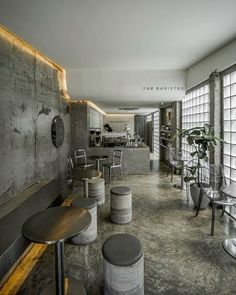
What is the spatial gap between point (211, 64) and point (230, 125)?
135 cm

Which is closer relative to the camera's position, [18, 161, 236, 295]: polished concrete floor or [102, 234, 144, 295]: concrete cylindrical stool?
[102, 234, 144, 295]: concrete cylindrical stool

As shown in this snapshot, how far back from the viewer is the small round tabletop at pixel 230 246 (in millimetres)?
2271

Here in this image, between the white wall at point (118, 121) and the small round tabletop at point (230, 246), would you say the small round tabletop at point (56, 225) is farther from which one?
the white wall at point (118, 121)

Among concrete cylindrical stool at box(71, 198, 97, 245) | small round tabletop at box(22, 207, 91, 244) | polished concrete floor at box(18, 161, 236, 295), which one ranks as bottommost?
polished concrete floor at box(18, 161, 236, 295)

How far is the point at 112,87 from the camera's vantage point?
17.1ft

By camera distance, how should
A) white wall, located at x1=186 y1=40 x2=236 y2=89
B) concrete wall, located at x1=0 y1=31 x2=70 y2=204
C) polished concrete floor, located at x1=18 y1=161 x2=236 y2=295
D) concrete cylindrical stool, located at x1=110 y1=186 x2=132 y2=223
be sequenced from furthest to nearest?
1. white wall, located at x1=186 y1=40 x2=236 y2=89
2. concrete cylindrical stool, located at x1=110 y1=186 x2=132 y2=223
3. concrete wall, located at x1=0 y1=31 x2=70 y2=204
4. polished concrete floor, located at x1=18 y1=161 x2=236 y2=295

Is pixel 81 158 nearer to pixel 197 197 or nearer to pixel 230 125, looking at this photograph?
A: pixel 197 197

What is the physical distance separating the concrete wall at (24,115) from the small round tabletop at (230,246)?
9.91 feet

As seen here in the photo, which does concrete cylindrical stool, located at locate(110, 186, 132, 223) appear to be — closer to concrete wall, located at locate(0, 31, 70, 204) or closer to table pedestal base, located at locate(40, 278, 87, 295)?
table pedestal base, located at locate(40, 278, 87, 295)

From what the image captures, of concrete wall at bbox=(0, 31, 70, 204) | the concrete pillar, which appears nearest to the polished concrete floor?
the concrete pillar

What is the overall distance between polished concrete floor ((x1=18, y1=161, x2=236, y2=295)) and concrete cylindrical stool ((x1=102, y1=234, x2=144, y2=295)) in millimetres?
280

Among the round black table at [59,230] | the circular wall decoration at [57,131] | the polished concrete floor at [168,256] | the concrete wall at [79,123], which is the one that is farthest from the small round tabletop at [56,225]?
the concrete wall at [79,123]

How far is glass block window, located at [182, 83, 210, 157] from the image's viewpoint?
4.41 meters

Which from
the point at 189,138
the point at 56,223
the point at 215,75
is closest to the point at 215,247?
the point at 189,138
